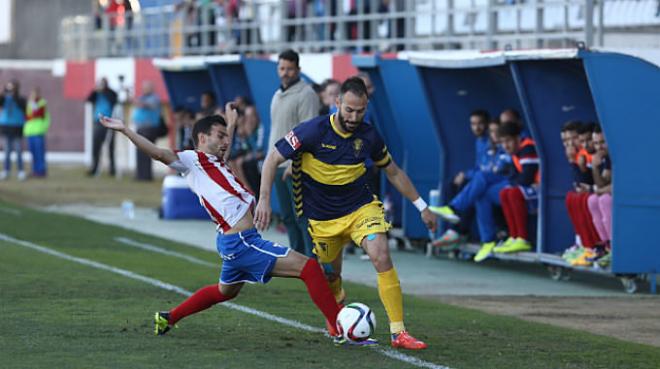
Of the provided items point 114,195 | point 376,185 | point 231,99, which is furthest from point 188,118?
point 376,185

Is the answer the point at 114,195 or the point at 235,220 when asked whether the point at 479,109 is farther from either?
the point at 114,195

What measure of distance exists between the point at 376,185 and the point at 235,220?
886 centimetres

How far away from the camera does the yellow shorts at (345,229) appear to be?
10.8 meters

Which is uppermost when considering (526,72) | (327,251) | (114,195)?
(526,72)

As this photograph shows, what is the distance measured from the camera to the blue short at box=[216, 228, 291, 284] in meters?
10.5

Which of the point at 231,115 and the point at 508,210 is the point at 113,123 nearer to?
the point at 231,115

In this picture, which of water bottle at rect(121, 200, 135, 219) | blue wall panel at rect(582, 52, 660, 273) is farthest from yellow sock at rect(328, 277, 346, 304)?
water bottle at rect(121, 200, 135, 219)

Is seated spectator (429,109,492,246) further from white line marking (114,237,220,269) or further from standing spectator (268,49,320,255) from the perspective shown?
standing spectator (268,49,320,255)

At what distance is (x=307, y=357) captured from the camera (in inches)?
392

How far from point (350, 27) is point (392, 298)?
657 inches

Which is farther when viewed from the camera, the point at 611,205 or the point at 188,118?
the point at 188,118

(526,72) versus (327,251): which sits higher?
(526,72)

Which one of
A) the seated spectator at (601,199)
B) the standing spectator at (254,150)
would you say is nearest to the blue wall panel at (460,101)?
the seated spectator at (601,199)

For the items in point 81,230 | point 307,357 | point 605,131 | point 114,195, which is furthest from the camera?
point 114,195
